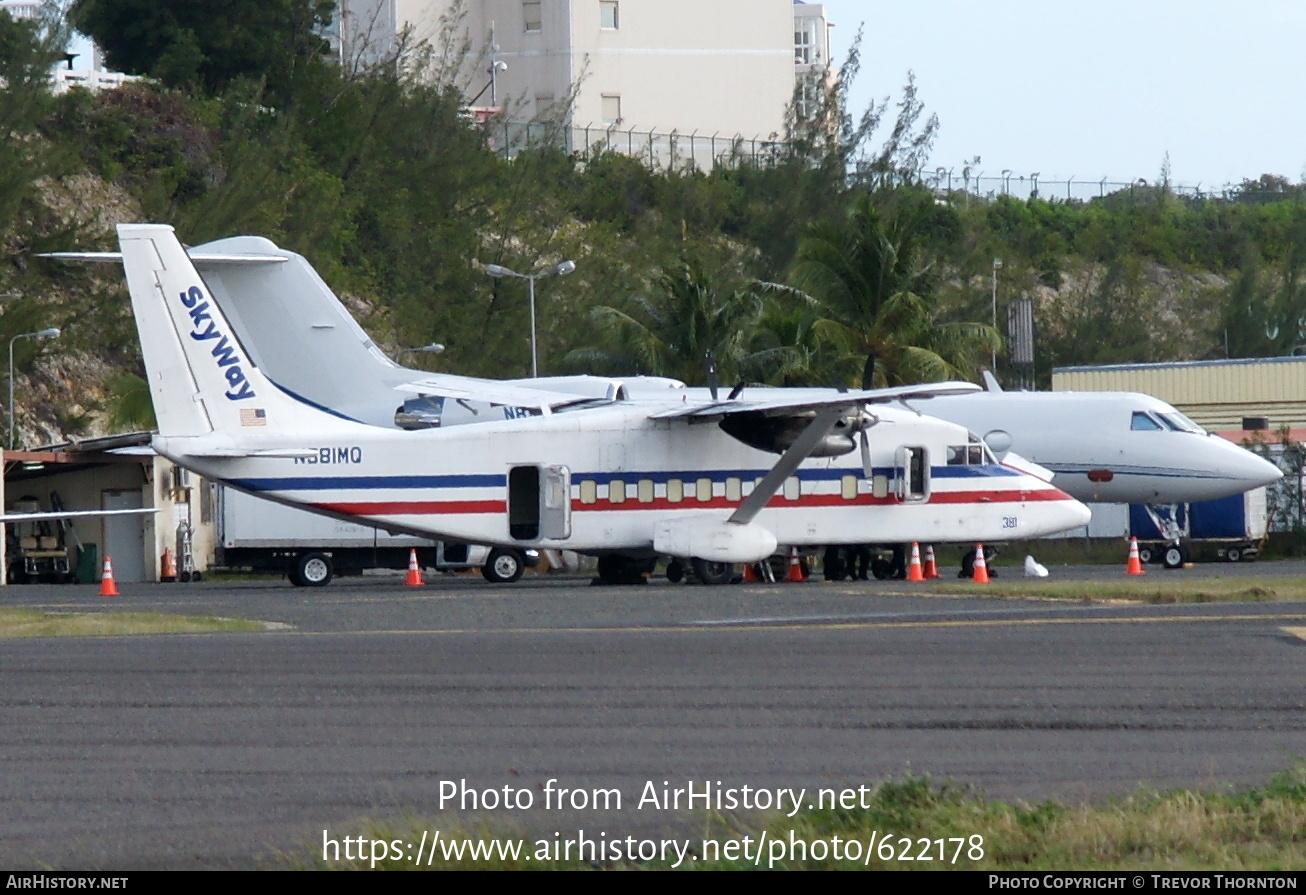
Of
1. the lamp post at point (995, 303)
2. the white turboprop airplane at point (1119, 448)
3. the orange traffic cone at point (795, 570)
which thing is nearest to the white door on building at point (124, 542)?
the orange traffic cone at point (795, 570)

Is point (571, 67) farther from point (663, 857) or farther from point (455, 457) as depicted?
point (663, 857)

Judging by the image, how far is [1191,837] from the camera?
7.20m

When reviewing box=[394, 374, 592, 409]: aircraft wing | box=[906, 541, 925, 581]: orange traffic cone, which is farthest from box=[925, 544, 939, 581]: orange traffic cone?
box=[394, 374, 592, 409]: aircraft wing

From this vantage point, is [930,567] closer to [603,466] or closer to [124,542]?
[603,466]

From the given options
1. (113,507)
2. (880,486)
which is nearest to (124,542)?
(113,507)

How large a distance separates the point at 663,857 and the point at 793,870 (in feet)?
1.91

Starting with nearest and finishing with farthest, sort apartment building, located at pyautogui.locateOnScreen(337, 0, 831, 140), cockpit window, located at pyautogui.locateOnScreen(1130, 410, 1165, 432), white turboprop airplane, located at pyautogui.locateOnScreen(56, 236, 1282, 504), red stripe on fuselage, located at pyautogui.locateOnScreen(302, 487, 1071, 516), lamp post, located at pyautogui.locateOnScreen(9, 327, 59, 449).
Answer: red stripe on fuselage, located at pyautogui.locateOnScreen(302, 487, 1071, 516), white turboprop airplane, located at pyautogui.locateOnScreen(56, 236, 1282, 504), cockpit window, located at pyautogui.locateOnScreen(1130, 410, 1165, 432), lamp post, located at pyautogui.locateOnScreen(9, 327, 59, 449), apartment building, located at pyautogui.locateOnScreen(337, 0, 831, 140)

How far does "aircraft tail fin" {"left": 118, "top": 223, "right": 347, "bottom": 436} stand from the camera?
26.8 m

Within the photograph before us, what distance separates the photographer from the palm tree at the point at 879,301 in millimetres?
46625

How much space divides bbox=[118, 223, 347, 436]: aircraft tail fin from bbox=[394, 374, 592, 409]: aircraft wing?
15.7ft

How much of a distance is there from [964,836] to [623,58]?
79.7 meters

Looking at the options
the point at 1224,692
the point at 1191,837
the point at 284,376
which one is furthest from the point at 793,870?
the point at 284,376

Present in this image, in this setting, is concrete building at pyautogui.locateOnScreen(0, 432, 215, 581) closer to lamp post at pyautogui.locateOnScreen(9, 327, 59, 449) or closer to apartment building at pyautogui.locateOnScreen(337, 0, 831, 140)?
lamp post at pyautogui.locateOnScreen(9, 327, 59, 449)

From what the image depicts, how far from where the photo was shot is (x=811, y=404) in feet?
90.8
